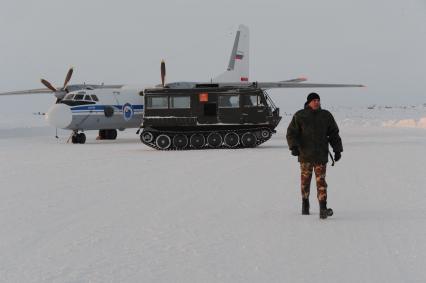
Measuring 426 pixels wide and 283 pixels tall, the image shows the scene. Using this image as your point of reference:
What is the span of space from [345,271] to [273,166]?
10745 millimetres

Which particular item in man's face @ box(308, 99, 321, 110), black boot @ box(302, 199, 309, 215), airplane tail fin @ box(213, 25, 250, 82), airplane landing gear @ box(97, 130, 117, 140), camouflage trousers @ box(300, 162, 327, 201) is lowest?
airplane landing gear @ box(97, 130, 117, 140)

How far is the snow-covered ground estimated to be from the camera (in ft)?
19.2

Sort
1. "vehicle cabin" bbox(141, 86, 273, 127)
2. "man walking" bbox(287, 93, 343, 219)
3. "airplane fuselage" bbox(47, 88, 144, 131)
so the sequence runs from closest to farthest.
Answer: "man walking" bbox(287, 93, 343, 219) → "vehicle cabin" bbox(141, 86, 273, 127) → "airplane fuselage" bbox(47, 88, 144, 131)

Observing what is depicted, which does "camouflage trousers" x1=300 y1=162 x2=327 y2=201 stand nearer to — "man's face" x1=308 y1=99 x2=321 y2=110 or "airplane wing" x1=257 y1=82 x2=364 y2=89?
"man's face" x1=308 y1=99 x2=321 y2=110

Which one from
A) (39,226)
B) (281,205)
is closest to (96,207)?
(39,226)

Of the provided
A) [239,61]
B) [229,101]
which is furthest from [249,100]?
[239,61]

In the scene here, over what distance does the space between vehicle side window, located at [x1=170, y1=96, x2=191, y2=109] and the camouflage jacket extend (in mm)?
16601

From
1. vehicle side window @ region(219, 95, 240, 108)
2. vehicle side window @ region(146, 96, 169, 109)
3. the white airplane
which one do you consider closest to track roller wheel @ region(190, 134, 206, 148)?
vehicle side window @ region(219, 95, 240, 108)

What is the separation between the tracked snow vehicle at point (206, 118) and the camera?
25000 millimetres

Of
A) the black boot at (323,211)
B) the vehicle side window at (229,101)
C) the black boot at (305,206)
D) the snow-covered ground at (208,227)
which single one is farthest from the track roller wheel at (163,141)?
the black boot at (323,211)

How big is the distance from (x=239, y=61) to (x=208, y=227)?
33156mm

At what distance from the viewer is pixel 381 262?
6.09 m

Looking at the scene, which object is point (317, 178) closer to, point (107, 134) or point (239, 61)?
point (107, 134)

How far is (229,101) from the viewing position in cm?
2552
